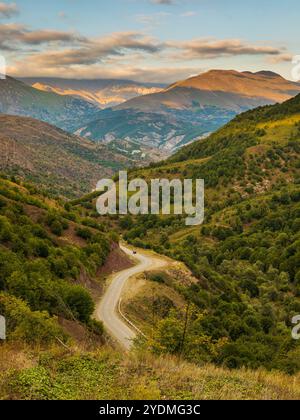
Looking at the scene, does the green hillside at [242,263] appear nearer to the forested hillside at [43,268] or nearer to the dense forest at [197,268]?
the dense forest at [197,268]

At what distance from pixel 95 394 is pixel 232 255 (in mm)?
123023

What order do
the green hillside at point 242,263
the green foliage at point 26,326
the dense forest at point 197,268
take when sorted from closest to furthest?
the green foliage at point 26,326
the dense forest at point 197,268
the green hillside at point 242,263

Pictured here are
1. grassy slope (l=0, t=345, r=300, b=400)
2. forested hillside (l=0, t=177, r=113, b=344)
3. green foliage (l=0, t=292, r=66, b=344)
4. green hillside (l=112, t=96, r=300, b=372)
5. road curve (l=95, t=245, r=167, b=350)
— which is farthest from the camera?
road curve (l=95, t=245, r=167, b=350)

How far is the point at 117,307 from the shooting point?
60.1 meters

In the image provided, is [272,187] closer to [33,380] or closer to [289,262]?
[289,262]

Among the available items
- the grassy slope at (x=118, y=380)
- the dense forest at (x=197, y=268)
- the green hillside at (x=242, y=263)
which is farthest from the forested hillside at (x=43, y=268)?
the green hillside at (x=242, y=263)

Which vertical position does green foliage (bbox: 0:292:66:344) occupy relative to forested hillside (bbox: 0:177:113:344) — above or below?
above

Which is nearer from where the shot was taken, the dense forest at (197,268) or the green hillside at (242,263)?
the dense forest at (197,268)

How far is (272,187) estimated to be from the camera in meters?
188

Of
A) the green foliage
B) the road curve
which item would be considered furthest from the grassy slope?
the road curve

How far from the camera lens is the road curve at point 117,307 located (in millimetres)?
49312

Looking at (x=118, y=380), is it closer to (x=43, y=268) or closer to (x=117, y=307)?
(x=43, y=268)

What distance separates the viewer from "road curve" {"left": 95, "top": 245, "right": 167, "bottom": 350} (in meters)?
49.3

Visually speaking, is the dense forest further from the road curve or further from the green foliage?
the road curve
